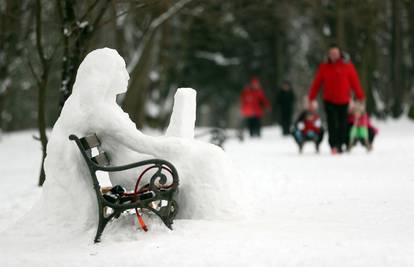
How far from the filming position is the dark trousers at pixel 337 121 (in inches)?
573

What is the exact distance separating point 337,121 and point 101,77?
336 inches

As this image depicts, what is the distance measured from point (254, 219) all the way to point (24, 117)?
39.1 metres

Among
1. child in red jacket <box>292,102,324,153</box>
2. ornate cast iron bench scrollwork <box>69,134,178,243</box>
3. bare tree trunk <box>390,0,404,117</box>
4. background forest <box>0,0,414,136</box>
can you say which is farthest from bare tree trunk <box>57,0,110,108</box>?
bare tree trunk <box>390,0,404,117</box>

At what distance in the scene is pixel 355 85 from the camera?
47.6 feet

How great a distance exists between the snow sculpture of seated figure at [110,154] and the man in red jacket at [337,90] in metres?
8.04

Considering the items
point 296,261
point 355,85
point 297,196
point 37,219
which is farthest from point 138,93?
point 296,261

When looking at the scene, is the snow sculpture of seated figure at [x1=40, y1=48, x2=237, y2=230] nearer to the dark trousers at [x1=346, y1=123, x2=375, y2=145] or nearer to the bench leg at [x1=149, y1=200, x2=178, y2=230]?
the bench leg at [x1=149, y1=200, x2=178, y2=230]

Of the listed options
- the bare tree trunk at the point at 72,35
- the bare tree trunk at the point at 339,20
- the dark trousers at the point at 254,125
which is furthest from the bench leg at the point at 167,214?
the bare tree trunk at the point at 339,20

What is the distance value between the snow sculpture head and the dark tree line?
11.1 meters

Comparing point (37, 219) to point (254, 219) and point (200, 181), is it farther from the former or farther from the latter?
point (254, 219)

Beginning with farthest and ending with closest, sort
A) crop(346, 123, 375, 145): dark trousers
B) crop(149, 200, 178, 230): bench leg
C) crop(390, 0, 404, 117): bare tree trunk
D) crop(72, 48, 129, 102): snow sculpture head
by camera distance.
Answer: crop(390, 0, 404, 117): bare tree trunk < crop(346, 123, 375, 145): dark trousers < crop(72, 48, 129, 102): snow sculpture head < crop(149, 200, 178, 230): bench leg

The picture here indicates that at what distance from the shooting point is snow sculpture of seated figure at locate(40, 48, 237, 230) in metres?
6.60

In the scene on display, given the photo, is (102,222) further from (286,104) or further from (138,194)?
(286,104)

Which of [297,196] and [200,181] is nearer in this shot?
[200,181]
